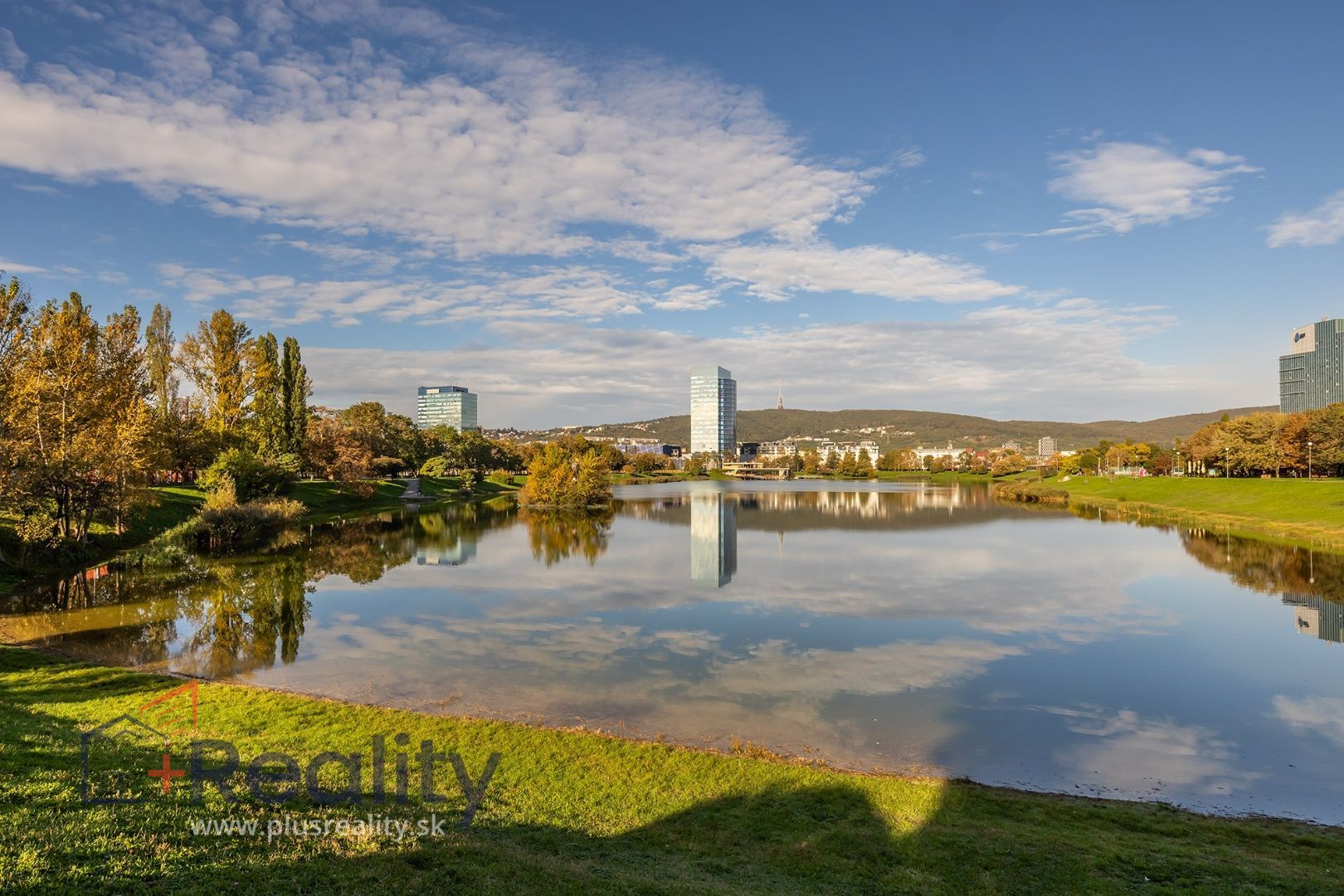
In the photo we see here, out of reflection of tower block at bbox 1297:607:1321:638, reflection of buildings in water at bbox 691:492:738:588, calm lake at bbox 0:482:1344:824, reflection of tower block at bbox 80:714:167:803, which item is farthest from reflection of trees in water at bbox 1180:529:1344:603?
reflection of tower block at bbox 80:714:167:803

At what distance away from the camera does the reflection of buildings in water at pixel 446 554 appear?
34.4 metres

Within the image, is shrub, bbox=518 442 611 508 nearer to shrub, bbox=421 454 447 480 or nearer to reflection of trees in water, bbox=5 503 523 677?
shrub, bbox=421 454 447 480

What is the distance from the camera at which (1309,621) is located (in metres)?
22.1

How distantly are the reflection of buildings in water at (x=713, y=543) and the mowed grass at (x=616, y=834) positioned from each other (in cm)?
1792

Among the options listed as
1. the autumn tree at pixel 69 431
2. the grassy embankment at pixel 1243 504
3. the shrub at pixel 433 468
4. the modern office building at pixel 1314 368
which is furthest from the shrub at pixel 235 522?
the modern office building at pixel 1314 368

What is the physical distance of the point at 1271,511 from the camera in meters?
51.0

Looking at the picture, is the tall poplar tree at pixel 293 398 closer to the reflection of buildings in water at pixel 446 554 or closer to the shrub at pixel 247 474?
the shrub at pixel 247 474

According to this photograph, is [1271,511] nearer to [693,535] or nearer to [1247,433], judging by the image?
[1247,433]

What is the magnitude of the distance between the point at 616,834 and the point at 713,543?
34.9 meters

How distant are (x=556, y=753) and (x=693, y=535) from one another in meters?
36.2

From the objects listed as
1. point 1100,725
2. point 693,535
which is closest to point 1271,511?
point 693,535

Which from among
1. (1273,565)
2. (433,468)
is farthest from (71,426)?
(433,468)

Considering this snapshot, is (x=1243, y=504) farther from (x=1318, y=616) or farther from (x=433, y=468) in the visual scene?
(x=433, y=468)

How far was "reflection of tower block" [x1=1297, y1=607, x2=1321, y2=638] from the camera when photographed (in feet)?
68.4
